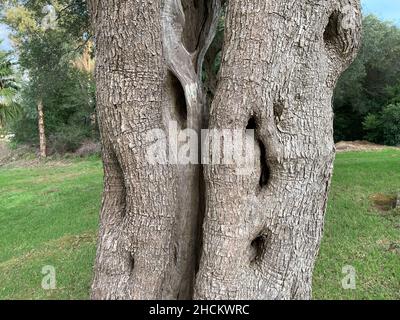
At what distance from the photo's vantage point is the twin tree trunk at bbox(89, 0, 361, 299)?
89.7 inches

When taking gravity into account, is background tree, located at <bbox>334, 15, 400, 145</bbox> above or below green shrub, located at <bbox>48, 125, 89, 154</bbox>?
above

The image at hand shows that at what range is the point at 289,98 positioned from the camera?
7.60 feet

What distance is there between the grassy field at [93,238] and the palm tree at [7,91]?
7.17 m

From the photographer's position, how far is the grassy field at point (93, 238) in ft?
14.4

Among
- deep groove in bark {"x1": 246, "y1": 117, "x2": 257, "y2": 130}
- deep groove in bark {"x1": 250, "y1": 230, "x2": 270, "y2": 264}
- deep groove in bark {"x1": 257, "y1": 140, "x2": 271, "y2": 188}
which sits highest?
deep groove in bark {"x1": 246, "y1": 117, "x2": 257, "y2": 130}

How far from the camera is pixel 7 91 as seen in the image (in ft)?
54.9

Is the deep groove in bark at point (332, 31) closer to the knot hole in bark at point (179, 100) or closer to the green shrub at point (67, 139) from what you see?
the knot hole in bark at point (179, 100)

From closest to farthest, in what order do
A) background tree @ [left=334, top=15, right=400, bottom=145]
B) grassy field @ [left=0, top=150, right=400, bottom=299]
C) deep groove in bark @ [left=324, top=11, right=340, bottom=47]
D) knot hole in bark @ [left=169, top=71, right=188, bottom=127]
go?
1. deep groove in bark @ [left=324, top=11, right=340, bottom=47]
2. knot hole in bark @ [left=169, top=71, right=188, bottom=127]
3. grassy field @ [left=0, top=150, right=400, bottom=299]
4. background tree @ [left=334, top=15, right=400, bottom=145]

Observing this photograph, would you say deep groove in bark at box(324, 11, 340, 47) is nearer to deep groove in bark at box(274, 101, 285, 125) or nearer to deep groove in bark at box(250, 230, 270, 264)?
deep groove in bark at box(274, 101, 285, 125)

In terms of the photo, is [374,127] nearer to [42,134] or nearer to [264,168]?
[264,168]

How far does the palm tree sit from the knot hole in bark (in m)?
16.4

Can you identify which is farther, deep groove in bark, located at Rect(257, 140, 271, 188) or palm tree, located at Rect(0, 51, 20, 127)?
palm tree, located at Rect(0, 51, 20, 127)

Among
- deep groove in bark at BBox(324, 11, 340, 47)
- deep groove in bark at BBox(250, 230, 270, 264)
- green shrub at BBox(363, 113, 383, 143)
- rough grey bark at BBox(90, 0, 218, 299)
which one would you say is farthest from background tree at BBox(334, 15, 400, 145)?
deep groove in bark at BBox(250, 230, 270, 264)

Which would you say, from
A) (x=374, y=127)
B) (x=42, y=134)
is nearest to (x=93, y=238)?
(x=374, y=127)
